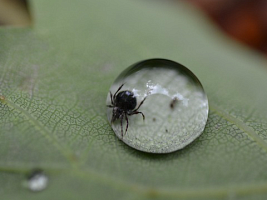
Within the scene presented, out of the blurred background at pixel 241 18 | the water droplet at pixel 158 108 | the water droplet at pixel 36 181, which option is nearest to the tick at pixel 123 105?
the water droplet at pixel 158 108

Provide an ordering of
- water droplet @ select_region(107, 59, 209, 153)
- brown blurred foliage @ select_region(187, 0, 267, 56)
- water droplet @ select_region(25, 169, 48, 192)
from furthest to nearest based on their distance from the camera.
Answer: brown blurred foliage @ select_region(187, 0, 267, 56), water droplet @ select_region(107, 59, 209, 153), water droplet @ select_region(25, 169, 48, 192)

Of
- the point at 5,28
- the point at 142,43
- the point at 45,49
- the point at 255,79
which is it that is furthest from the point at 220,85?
the point at 5,28

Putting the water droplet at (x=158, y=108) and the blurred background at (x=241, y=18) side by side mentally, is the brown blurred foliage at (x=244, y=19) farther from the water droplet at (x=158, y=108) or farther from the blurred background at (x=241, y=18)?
the water droplet at (x=158, y=108)

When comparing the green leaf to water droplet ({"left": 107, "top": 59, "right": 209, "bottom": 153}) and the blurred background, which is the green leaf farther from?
the blurred background

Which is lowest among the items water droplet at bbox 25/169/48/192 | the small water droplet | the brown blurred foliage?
water droplet at bbox 25/169/48/192

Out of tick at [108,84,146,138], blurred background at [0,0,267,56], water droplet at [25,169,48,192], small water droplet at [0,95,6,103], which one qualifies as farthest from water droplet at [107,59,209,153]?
blurred background at [0,0,267,56]

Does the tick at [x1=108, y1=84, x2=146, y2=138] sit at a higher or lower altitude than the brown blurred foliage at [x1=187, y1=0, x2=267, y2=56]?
lower

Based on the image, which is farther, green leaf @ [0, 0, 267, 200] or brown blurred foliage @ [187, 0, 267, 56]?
brown blurred foliage @ [187, 0, 267, 56]

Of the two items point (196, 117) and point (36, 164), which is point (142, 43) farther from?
point (36, 164)
